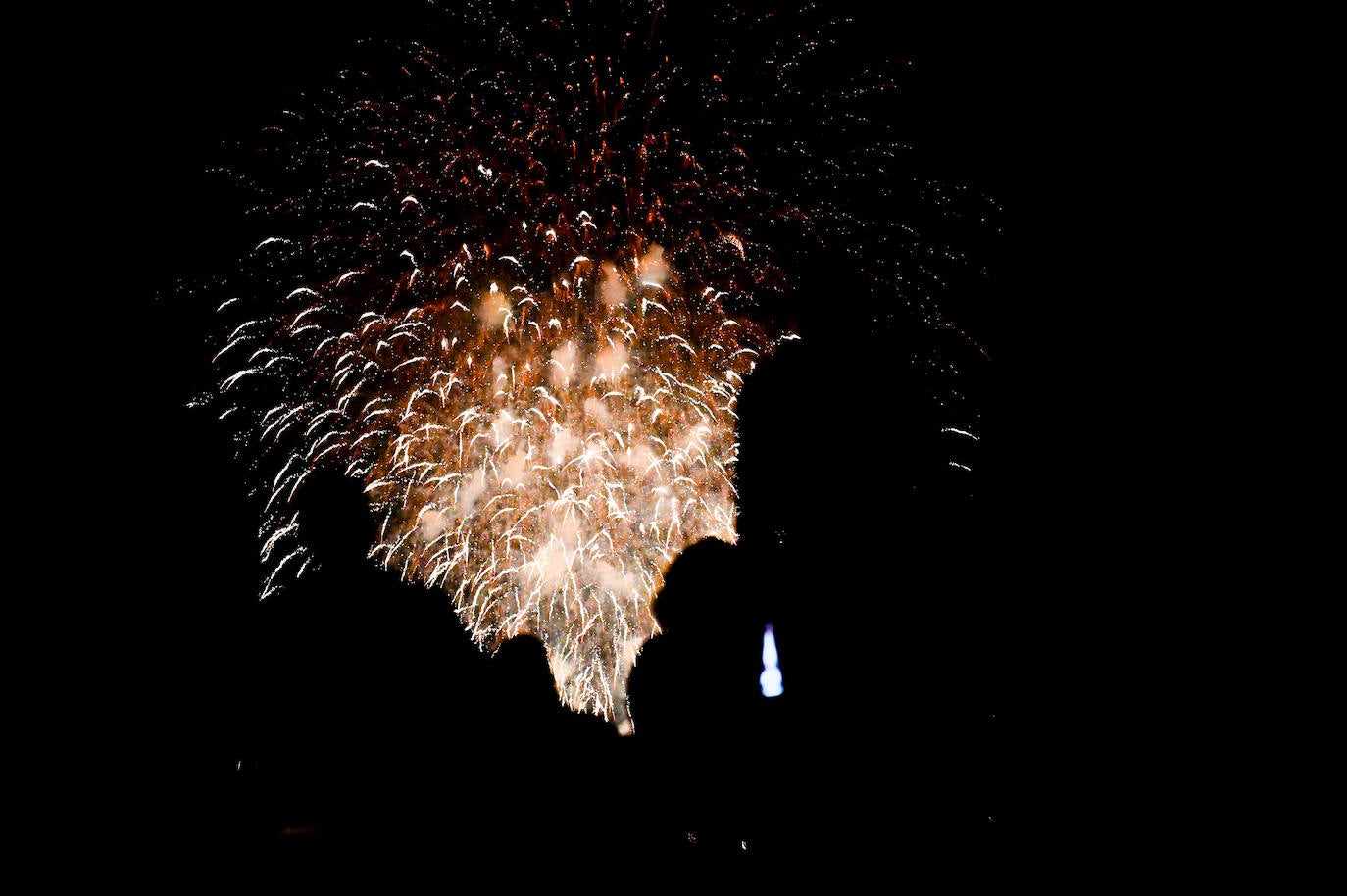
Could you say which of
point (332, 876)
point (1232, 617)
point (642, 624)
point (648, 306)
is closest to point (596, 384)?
point (648, 306)

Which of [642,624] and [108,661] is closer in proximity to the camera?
[108,661]

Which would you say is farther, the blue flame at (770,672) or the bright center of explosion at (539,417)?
the bright center of explosion at (539,417)

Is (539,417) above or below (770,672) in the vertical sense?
above

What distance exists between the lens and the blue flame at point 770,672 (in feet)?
11.0

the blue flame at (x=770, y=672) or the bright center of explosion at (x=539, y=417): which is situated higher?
the bright center of explosion at (x=539, y=417)

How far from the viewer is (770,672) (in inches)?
132

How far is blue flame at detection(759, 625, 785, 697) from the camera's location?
3.35 m

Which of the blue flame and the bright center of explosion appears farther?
the bright center of explosion

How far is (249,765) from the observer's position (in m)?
5.66

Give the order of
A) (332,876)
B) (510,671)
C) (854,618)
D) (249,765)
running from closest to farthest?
(854,618) < (510,671) < (332,876) < (249,765)

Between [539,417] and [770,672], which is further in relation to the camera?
[539,417]

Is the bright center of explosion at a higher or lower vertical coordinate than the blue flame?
higher

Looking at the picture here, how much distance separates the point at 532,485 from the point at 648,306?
2.51 metres

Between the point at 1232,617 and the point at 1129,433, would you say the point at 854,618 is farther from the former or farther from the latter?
the point at 1129,433
